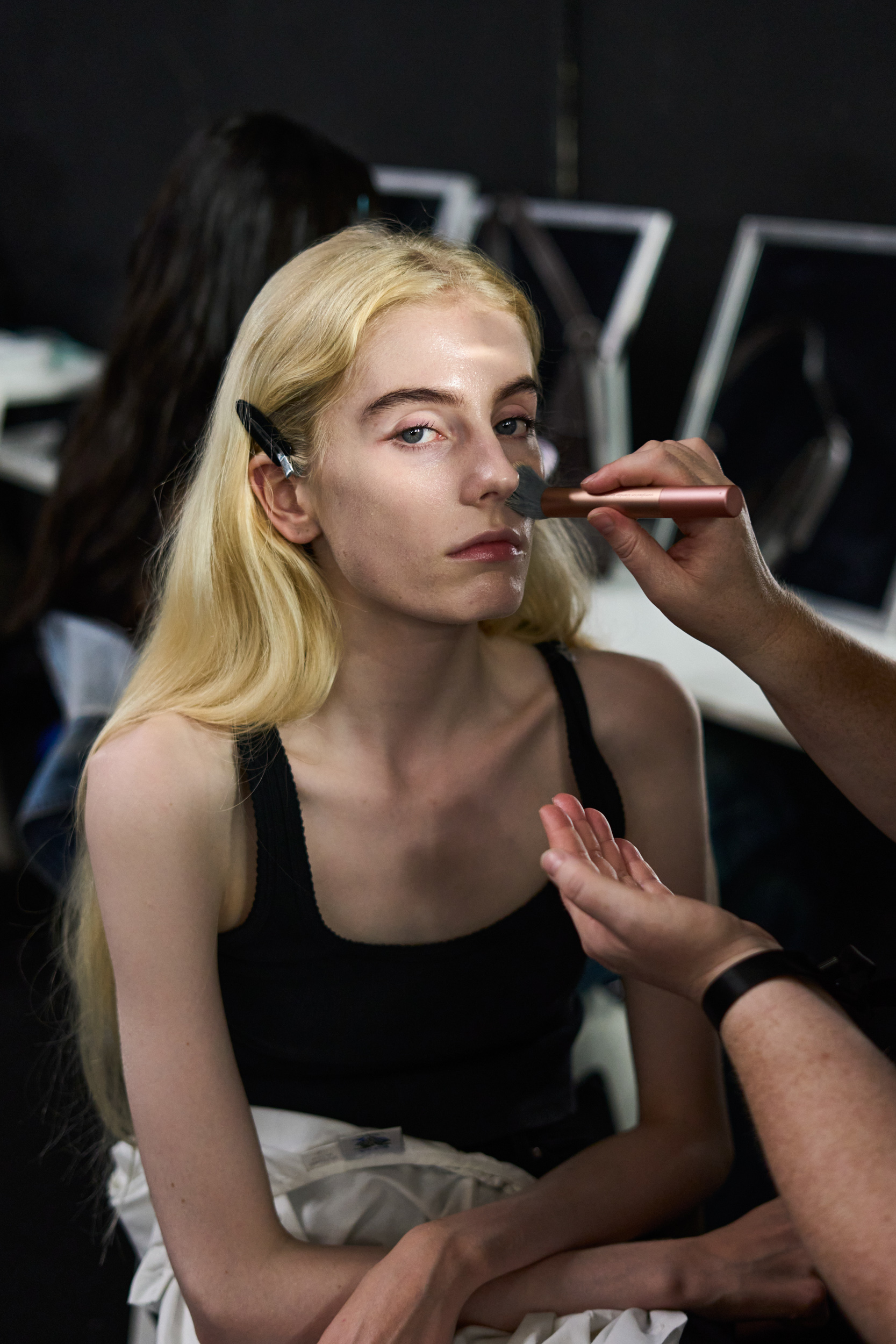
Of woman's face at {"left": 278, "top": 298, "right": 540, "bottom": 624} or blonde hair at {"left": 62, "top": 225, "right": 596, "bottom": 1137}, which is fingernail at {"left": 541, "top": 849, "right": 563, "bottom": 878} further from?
blonde hair at {"left": 62, "top": 225, "right": 596, "bottom": 1137}

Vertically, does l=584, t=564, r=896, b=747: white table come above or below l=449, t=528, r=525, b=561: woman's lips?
below

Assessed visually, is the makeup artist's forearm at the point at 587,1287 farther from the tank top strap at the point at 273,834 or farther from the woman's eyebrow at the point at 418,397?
the woman's eyebrow at the point at 418,397

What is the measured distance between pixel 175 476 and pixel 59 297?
215cm

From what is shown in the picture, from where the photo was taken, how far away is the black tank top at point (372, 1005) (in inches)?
42.6

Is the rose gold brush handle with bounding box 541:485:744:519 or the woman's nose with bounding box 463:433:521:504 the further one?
the woman's nose with bounding box 463:433:521:504

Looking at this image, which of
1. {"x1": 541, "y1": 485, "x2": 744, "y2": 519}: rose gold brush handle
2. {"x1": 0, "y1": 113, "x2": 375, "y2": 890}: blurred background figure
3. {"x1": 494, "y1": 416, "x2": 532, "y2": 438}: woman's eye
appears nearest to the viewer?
{"x1": 541, "y1": 485, "x2": 744, "y2": 519}: rose gold brush handle

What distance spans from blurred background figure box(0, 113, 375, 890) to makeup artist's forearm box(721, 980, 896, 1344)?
1.14 meters

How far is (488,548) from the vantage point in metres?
0.99

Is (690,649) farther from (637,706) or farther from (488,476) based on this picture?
(488,476)

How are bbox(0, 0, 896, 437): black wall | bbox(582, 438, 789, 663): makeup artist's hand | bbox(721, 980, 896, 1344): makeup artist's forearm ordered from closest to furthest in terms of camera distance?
bbox(721, 980, 896, 1344): makeup artist's forearm, bbox(582, 438, 789, 663): makeup artist's hand, bbox(0, 0, 896, 437): black wall

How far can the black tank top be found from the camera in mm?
1083

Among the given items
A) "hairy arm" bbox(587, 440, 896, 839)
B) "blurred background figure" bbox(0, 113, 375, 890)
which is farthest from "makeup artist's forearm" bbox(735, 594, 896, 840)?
"blurred background figure" bbox(0, 113, 375, 890)

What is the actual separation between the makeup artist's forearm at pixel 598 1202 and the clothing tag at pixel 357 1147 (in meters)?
0.10

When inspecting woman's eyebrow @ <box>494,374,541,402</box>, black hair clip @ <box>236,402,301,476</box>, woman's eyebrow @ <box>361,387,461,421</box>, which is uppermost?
woman's eyebrow @ <box>494,374,541,402</box>
